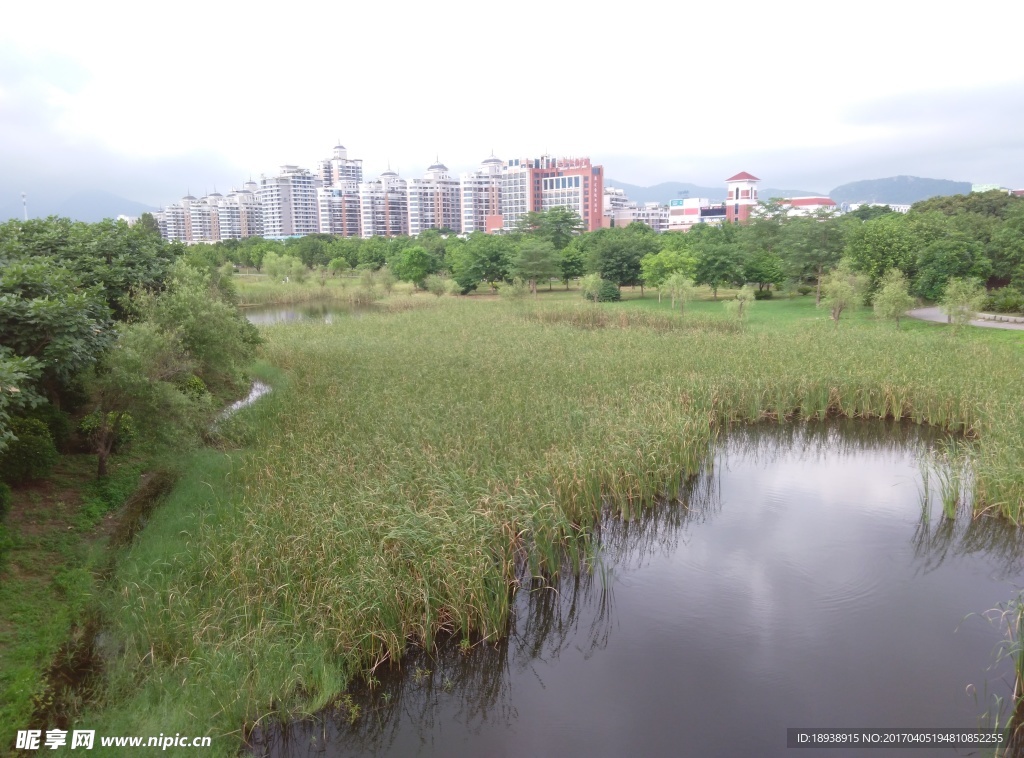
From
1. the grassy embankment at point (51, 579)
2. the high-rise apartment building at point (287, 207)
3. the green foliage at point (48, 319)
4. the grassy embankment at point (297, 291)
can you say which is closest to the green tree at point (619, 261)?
the grassy embankment at point (297, 291)

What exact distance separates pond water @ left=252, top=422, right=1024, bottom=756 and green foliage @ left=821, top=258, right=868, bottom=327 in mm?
15160

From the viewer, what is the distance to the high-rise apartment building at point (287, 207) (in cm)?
12219

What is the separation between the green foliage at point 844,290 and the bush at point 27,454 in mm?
22391

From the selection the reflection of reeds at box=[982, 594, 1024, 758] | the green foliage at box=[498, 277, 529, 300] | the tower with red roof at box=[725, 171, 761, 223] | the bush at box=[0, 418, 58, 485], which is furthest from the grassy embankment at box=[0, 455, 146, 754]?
the tower with red roof at box=[725, 171, 761, 223]

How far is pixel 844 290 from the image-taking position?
80.9ft

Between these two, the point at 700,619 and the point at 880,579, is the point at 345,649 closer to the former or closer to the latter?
the point at 700,619

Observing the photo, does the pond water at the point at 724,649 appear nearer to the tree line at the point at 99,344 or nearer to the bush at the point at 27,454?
the tree line at the point at 99,344

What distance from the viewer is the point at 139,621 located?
702 cm

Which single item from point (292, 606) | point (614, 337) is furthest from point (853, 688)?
point (614, 337)

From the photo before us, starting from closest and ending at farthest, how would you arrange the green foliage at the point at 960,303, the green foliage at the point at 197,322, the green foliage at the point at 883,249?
the green foliage at the point at 197,322 → the green foliage at the point at 960,303 → the green foliage at the point at 883,249

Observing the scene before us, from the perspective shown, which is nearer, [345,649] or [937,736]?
[937,736]

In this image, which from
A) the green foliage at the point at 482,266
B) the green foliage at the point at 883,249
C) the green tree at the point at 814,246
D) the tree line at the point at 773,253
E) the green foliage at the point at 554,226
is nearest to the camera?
the tree line at the point at 773,253

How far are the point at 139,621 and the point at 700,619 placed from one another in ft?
20.6

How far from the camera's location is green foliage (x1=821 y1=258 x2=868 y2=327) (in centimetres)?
2478
